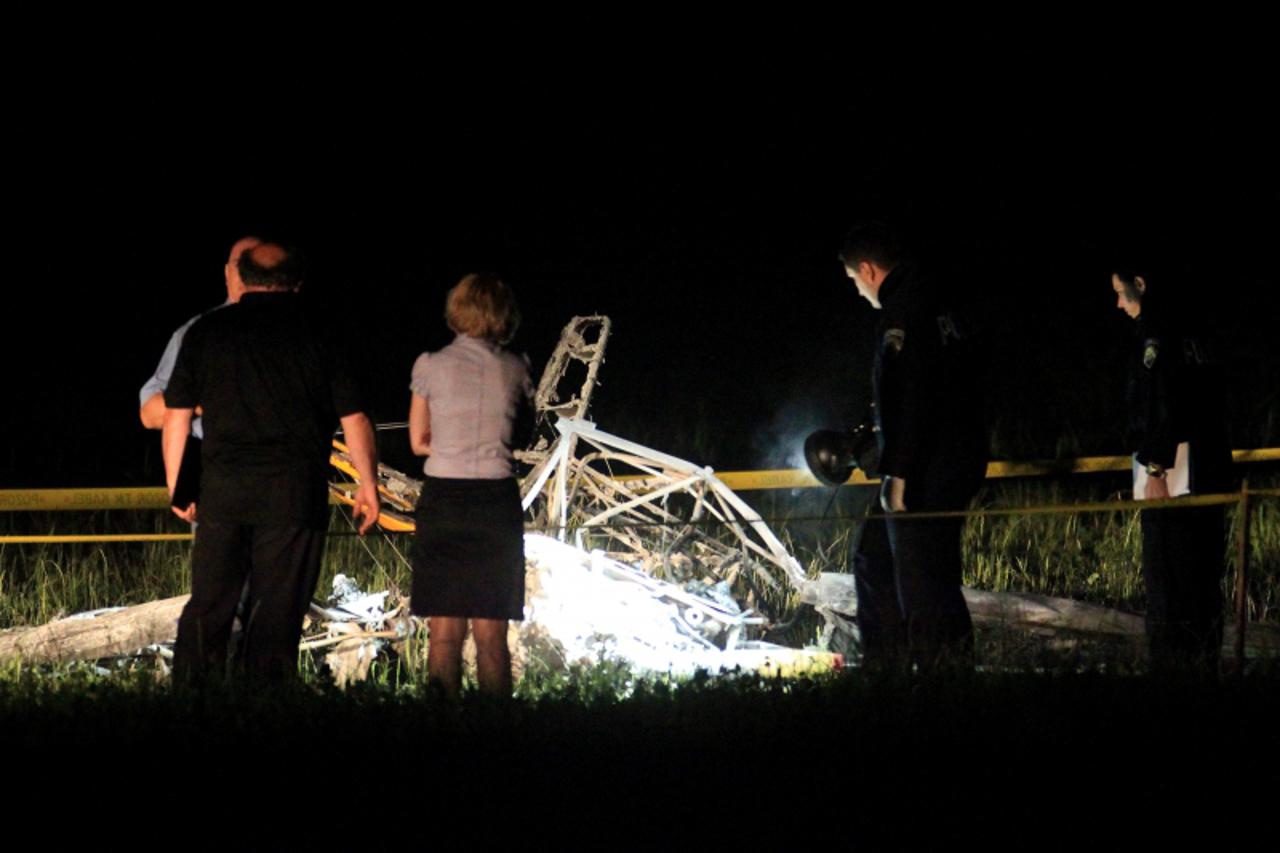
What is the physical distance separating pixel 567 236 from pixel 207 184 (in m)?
4.39

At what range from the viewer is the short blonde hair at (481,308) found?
7008 mm

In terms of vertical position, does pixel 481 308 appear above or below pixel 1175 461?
above

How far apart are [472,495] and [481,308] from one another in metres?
0.60

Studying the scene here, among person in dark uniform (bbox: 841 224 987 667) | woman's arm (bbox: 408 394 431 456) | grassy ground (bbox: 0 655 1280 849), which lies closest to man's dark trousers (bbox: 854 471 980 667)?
person in dark uniform (bbox: 841 224 987 667)

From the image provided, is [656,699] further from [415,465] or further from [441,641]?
[415,465]

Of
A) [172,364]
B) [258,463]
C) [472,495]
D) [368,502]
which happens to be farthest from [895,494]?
[172,364]

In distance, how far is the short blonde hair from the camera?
7008mm

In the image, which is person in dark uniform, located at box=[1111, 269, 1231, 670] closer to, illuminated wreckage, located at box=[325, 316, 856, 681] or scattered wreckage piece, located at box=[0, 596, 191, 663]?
illuminated wreckage, located at box=[325, 316, 856, 681]

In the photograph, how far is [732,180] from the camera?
29172mm

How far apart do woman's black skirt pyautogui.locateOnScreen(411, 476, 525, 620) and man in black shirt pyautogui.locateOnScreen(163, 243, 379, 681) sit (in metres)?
0.23

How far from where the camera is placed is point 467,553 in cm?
692

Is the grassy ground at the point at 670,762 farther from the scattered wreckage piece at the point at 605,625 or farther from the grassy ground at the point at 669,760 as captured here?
the scattered wreckage piece at the point at 605,625

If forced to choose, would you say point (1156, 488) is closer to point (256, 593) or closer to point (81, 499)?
point (256, 593)

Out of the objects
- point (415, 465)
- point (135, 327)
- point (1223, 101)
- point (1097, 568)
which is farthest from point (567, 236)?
point (1097, 568)
